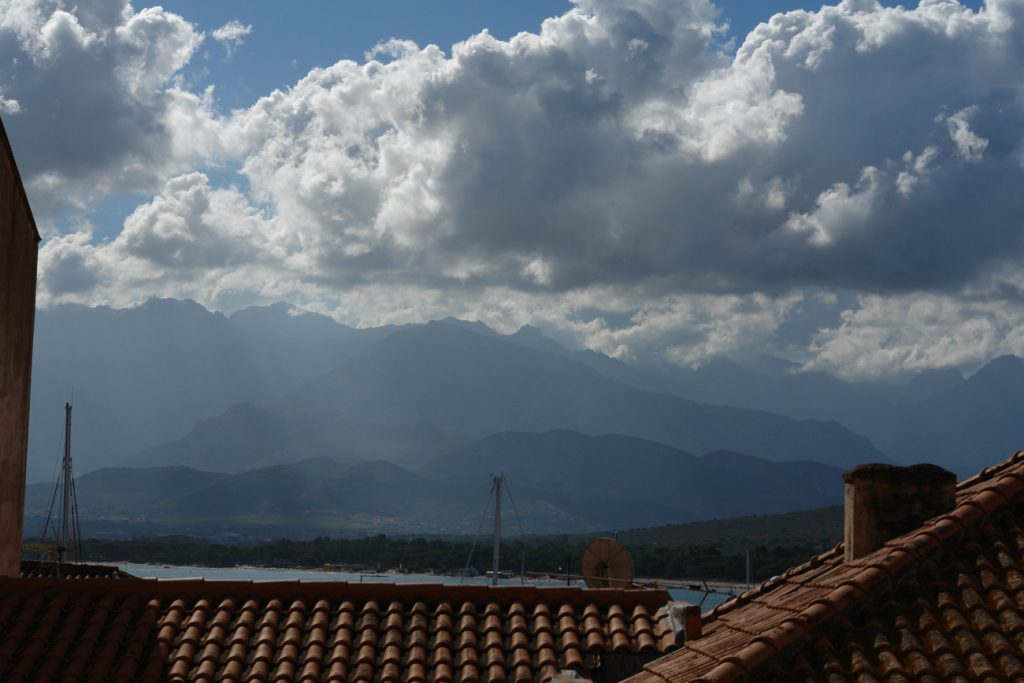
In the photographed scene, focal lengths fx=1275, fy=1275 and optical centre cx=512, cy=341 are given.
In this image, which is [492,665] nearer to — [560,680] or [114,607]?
[560,680]

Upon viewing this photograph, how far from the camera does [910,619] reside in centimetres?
1218

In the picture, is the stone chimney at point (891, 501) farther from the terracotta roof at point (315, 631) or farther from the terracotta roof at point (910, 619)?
the terracotta roof at point (315, 631)

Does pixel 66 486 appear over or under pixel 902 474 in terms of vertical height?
over

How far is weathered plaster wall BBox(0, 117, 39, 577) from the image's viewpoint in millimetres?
23594

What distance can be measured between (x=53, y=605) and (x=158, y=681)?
252 cm

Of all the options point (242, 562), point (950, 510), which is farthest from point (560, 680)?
point (242, 562)

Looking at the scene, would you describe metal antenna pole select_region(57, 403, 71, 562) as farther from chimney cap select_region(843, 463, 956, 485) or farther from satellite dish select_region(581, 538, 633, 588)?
chimney cap select_region(843, 463, 956, 485)

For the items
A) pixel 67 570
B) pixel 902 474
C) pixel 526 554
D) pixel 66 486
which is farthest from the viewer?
pixel 526 554

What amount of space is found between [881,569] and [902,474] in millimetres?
2816

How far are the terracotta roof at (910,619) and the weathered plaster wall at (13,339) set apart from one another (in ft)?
49.2

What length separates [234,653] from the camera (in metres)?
17.1

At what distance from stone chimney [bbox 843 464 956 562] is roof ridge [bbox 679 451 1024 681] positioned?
11.1 inches

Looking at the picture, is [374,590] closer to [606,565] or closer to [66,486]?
[606,565]

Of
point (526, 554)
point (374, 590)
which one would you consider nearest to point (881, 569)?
point (374, 590)
